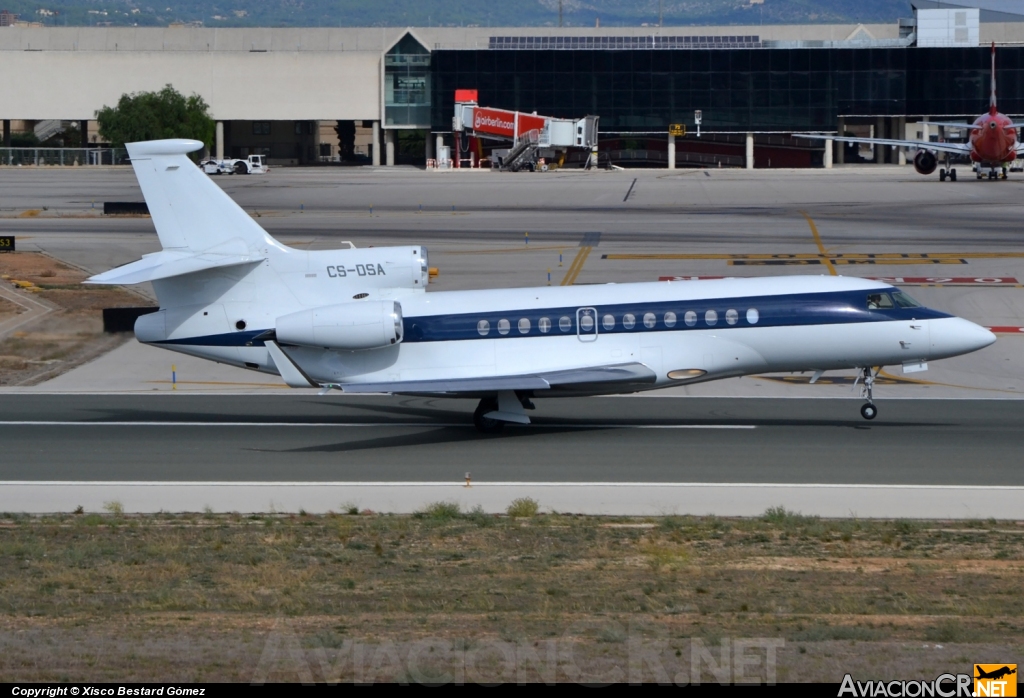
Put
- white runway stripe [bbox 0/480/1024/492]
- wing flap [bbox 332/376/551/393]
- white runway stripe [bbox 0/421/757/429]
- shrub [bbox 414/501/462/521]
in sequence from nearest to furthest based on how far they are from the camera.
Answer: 1. shrub [bbox 414/501/462/521]
2. white runway stripe [bbox 0/480/1024/492]
3. wing flap [bbox 332/376/551/393]
4. white runway stripe [bbox 0/421/757/429]

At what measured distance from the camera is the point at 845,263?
158ft

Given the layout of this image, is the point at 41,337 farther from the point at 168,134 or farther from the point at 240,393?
the point at 168,134

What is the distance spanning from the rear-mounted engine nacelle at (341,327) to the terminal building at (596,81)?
105 meters

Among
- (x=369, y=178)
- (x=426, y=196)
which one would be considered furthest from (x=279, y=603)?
(x=369, y=178)

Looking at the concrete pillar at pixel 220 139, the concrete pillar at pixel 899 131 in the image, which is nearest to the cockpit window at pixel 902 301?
the concrete pillar at pixel 899 131

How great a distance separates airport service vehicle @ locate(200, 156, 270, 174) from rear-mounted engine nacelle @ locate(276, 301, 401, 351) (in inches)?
3485

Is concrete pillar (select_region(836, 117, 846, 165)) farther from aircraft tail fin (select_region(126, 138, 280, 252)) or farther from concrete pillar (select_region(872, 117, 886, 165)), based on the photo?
aircraft tail fin (select_region(126, 138, 280, 252))

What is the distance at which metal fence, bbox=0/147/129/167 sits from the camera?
12262 centimetres

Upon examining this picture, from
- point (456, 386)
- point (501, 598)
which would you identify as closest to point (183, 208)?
point (456, 386)

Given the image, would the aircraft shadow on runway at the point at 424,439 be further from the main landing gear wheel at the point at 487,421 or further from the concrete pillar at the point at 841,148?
the concrete pillar at the point at 841,148

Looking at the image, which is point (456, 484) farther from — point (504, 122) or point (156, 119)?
point (504, 122)

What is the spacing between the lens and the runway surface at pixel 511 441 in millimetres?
21406

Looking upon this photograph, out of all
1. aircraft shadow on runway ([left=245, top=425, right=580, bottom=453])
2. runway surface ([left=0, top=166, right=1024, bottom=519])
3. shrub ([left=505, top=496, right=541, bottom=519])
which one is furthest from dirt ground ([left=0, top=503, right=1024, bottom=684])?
aircraft shadow on runway ([left=245, top=425, right=580, bottom=453])

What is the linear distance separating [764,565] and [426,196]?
234 feet
